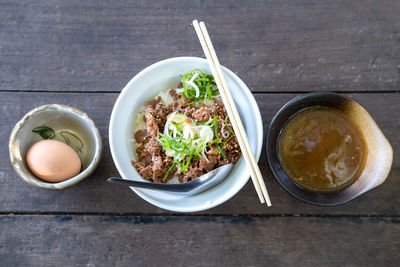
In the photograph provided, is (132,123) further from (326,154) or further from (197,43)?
(326,154)

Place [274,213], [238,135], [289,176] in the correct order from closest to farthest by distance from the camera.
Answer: [238,135], [289,176], [274,213]

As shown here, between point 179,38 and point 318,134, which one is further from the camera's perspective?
point 179,38

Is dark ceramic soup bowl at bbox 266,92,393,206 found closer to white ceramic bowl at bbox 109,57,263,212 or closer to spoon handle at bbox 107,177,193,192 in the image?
white ceramic bowl at bbox 109,57,263,212

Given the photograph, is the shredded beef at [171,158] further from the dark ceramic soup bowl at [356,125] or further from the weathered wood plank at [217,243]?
the weathered wood plank at [217,243]

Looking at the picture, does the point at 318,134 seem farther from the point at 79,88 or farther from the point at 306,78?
the point at 79,88

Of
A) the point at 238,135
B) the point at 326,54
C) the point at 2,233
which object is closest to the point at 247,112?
the point at 238,135

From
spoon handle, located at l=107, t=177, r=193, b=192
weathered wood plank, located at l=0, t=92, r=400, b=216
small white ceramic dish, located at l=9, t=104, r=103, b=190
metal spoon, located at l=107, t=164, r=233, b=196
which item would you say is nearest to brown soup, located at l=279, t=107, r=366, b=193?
weathered wood plank, located at l=0, t=92, r=400, b=216
